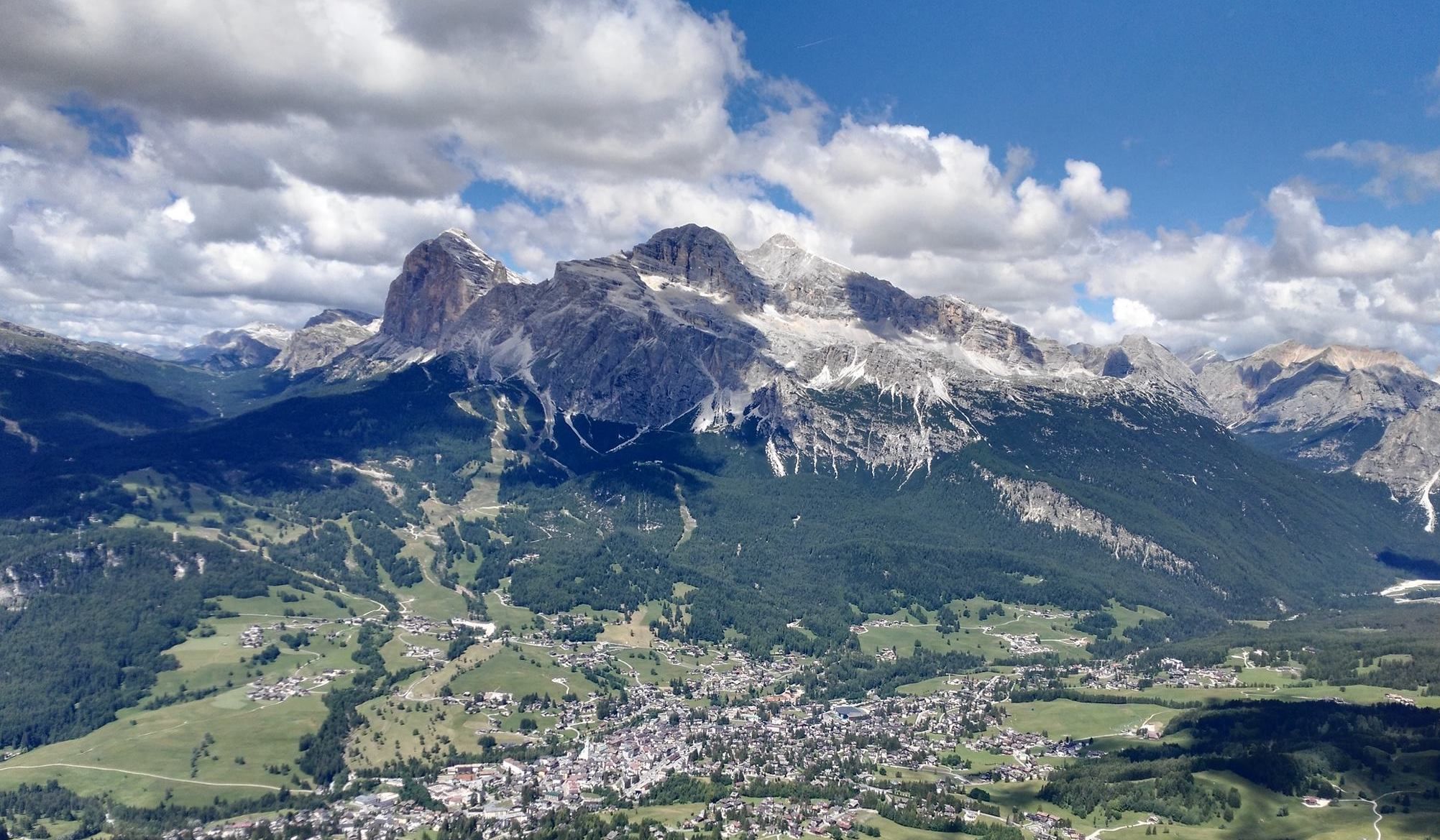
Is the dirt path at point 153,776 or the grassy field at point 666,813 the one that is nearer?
the grassy field at point 666,813

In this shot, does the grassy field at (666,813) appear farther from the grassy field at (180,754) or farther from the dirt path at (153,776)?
the dirt path at (153,776)

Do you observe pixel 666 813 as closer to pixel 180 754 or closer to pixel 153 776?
pixel 153 776

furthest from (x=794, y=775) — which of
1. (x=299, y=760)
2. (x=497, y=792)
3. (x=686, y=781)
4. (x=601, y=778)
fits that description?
(x=299, y=760)

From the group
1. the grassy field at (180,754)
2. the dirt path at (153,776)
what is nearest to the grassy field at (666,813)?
the grassy field at (180,754)

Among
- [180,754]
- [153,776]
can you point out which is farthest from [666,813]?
Result: [180,754]

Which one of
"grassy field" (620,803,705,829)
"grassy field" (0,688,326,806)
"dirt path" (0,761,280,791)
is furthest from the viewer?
"dirt path" (0,761,280,791)

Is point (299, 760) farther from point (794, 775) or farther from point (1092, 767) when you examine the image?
point (1092, 767)

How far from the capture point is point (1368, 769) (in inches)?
6511

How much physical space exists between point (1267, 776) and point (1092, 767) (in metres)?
25.6

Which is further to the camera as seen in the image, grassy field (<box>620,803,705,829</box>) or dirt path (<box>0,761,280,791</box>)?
dirt path (<box>0,761,280,791</box>)

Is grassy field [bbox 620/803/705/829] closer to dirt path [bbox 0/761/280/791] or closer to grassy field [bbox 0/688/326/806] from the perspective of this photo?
grassy field [bbox 0/688/326/806]

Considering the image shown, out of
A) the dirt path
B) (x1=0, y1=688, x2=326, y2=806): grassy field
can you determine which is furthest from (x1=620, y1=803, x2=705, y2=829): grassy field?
the dirt path

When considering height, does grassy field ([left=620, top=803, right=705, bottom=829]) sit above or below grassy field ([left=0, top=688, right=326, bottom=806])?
above

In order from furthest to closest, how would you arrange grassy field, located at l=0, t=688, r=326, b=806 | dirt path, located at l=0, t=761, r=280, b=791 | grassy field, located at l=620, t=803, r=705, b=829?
dirt path, located at l=0, t=761, r=280, b=791
grassy field, located at l=0, t=688, r=326, b=806
grassy field, located at l=620, t=803, r=705, b=829
